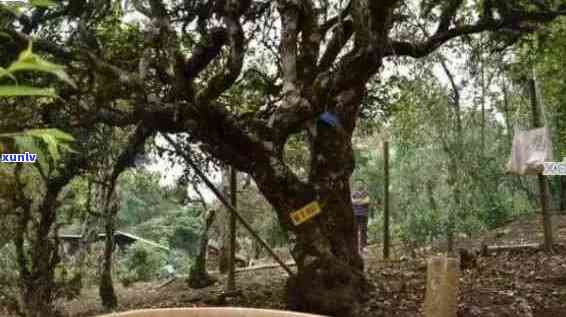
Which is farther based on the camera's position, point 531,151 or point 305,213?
point 531,151

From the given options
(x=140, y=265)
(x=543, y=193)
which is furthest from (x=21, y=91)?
(x=140, y=265)

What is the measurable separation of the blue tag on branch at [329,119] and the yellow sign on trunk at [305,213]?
0.77 meters

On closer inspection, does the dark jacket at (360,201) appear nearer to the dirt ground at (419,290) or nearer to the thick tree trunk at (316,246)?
the dirt ground at (419,290)

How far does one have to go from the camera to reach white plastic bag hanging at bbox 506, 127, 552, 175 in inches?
245

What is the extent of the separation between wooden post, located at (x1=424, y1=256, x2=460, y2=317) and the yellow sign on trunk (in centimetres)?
183

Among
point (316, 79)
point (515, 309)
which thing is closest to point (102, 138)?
point (316, 79)

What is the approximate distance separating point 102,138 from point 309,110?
220cm

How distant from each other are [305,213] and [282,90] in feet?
3.29

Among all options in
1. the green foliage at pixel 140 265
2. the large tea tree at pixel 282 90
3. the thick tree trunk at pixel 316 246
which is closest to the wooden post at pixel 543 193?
the large tea tree at pixel 282 90

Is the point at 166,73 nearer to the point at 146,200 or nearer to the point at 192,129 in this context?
the point at 192,129

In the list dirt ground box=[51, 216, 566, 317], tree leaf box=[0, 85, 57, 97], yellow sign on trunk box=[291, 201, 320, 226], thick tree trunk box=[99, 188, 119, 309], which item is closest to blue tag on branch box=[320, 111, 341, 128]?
yellow sign on trunk box=[291, 201, 320, 226]

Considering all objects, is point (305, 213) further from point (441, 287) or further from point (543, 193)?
point (543, 193)

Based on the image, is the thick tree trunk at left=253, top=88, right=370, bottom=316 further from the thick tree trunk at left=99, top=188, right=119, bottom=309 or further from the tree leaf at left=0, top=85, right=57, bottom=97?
the tree leaf at left=0, top=85, right=57, bottom=97

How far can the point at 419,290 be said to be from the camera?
564 centimetres
